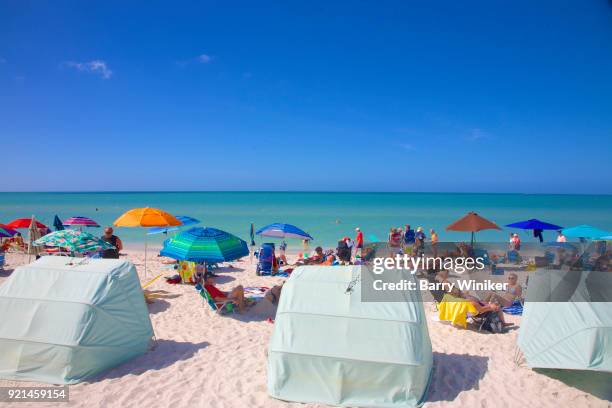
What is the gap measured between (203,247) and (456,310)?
548cm

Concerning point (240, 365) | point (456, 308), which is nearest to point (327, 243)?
point (456, 308)

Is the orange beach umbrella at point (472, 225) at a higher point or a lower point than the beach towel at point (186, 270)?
higher

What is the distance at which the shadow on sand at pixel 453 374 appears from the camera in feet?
15.9

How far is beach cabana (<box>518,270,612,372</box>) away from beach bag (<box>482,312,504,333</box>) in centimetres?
171

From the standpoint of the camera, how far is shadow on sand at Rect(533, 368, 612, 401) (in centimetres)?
474

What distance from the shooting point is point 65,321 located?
16.0 feet

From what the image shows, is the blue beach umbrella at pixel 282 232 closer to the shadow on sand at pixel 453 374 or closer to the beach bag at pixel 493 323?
the beach bag at pixel 493 323

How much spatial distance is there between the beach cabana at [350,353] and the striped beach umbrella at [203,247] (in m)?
3.47

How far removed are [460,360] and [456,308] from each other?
1.64 meters

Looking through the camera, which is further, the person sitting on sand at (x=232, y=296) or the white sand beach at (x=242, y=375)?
the person sitting on sand at (x=232, y=296)

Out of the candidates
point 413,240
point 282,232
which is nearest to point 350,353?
point 282,232

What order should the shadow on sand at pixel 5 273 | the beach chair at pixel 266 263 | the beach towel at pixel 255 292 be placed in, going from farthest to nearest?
the beach chair at pixel 266 263 → the shadow on sand at pixel 5 273 → the beach towel at pixel 255 292

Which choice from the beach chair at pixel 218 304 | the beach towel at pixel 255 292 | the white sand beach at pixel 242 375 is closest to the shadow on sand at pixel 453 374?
the white sand beach at pixel 242 375

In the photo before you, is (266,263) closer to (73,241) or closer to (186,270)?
(186,270)
